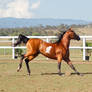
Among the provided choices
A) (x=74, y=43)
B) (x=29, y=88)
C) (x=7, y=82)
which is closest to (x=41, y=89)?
(x=29, y=88)

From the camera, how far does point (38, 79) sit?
43.9 ft

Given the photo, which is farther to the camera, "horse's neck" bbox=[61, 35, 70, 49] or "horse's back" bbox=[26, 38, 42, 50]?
"horse's neck" bbox=[61, 35, 70, 49]

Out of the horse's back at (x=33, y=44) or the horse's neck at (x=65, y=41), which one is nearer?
the horse's back at (x=33, y=44)

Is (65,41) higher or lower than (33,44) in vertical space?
higher

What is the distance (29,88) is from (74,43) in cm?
3810

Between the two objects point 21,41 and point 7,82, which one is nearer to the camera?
point 7,82

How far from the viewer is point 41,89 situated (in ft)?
35.6

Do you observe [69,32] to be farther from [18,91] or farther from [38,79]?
[18,91]

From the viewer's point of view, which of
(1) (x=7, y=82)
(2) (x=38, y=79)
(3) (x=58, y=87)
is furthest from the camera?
(2) (x=38, y=79)

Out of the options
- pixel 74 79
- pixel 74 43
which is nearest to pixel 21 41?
pixel 74 79

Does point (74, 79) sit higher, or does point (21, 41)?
point (21, 41)

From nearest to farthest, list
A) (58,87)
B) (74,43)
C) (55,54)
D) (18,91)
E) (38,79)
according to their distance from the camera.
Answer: (18,91)
(58,87)
(38,79)
(55,54)
(74,43)

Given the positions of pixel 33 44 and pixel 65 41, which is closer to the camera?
pixel 33 44

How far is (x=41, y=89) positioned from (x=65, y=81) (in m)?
2.11
